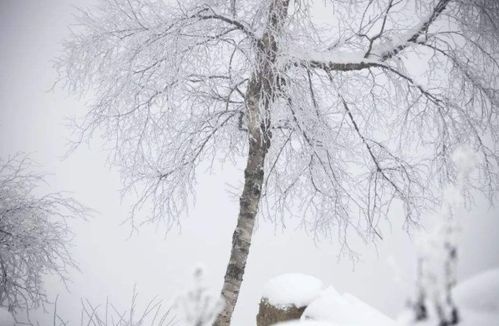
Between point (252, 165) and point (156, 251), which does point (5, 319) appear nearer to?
point (252, 165)

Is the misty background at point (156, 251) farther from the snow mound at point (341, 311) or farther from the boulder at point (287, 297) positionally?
the boulder at point (287, 297)

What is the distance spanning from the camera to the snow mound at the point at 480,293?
2.95 feet

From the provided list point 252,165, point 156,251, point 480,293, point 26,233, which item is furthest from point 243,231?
point 156,251

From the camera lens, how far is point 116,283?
77500mm

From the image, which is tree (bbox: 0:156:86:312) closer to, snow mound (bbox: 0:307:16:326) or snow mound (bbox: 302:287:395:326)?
snow mound (bbox: 0:307:16:326)

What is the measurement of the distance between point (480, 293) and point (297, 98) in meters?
3.28

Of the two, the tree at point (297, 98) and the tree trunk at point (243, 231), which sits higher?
the tree at point (297, 98)

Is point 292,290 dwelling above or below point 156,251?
below

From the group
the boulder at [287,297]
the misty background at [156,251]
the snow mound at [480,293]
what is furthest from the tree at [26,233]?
the snow mound at [480,293]

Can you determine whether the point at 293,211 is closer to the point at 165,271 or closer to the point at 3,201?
the point at 3,201

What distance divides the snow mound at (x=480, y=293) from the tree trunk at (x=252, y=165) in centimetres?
298

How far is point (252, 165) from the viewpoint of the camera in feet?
14.9

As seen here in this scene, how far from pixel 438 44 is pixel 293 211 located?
2.84 meters

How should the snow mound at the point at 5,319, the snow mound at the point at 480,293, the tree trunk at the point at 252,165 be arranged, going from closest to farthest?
the snow mound at the point at 480,293, the tree trunk at the point at 252,165, the snow mound at the point at 5,319
